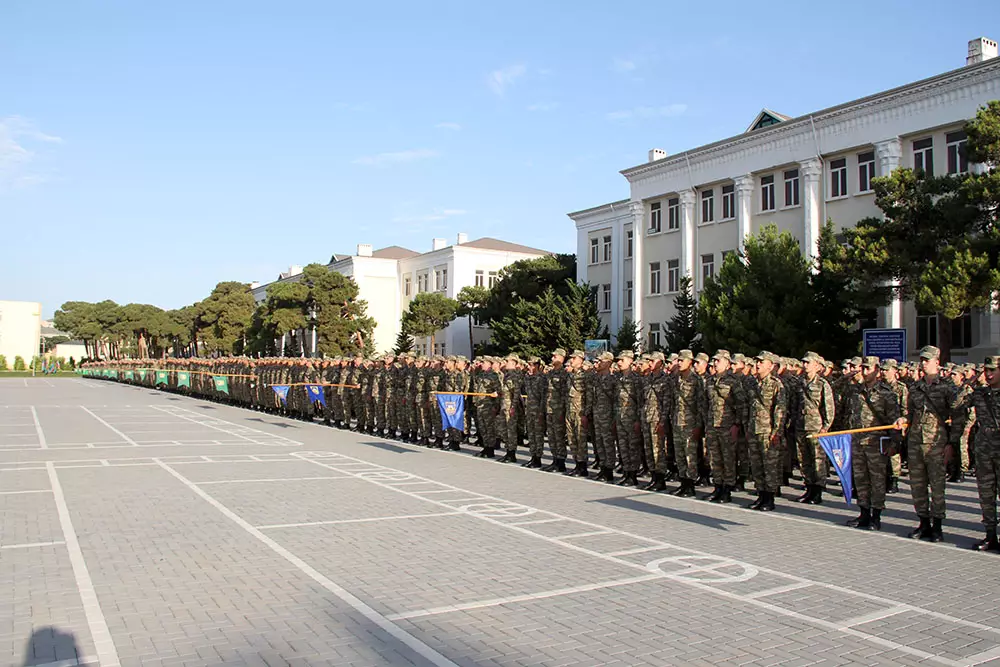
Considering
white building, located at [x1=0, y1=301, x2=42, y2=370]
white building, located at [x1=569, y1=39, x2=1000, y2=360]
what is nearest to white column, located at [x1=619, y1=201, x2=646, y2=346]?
white building, located at [x1=569, y1=39, x2=1000, y2=360]

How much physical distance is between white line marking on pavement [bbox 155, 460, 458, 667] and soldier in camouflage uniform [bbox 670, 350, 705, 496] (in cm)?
629

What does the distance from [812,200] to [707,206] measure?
22.8ft

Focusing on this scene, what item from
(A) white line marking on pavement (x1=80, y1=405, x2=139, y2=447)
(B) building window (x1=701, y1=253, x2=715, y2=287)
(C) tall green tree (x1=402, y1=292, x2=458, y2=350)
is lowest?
(A) white line marking on pavement (x1=80, y1=405, x2=139, y2=447)

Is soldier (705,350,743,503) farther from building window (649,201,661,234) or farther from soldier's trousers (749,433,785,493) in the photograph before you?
building window (649,201,661,234)

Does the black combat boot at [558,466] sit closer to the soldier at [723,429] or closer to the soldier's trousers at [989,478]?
the soldier at [723,429]

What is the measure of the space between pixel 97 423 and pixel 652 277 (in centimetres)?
2753

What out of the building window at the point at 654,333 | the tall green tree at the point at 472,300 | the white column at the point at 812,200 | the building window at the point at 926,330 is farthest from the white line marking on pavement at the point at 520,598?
the tall green tree at the point at 472,300

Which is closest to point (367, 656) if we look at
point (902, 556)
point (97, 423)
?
point (902, 556)

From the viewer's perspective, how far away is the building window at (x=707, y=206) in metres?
39.7

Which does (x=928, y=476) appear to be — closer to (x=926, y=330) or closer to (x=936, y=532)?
(x=936, y=532)

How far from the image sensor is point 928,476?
9.48m

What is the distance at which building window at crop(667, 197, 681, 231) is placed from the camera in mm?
42062

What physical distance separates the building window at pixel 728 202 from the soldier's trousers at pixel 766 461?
93.4 feet

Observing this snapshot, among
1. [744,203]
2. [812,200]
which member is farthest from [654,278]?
[812,200]
